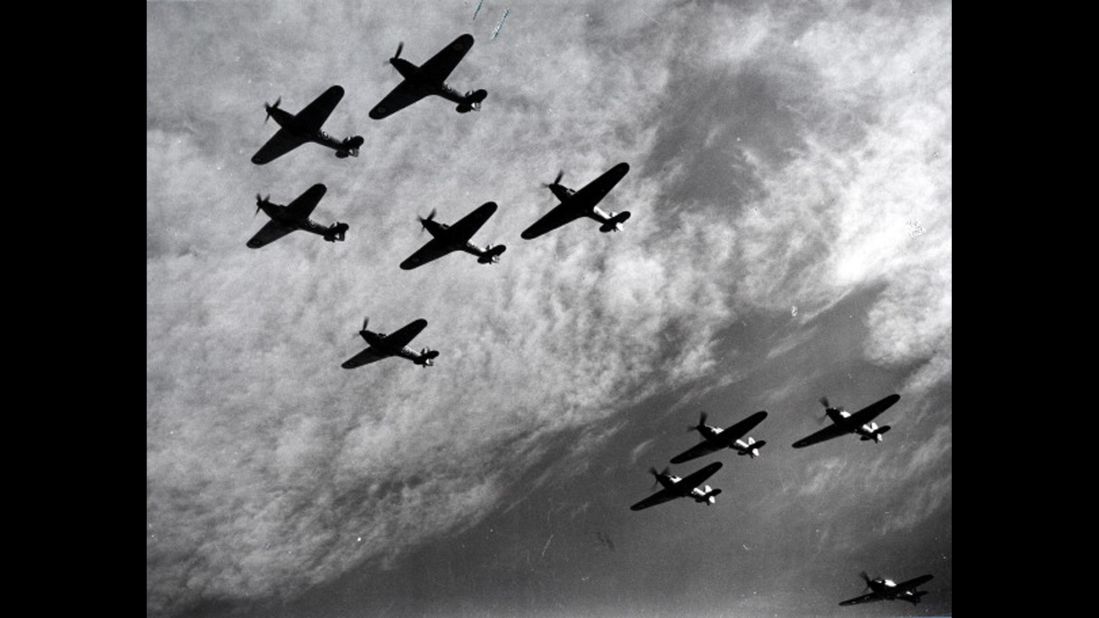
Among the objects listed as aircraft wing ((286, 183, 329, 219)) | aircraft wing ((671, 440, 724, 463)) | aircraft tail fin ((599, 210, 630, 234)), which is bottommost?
aircraft wing ((671, 440, 724, 463))

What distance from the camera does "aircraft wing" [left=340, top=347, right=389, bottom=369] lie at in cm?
3981

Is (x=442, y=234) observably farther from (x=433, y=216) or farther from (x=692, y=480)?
(x=692, y=480)

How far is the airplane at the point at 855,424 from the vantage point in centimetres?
3944

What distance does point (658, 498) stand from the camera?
4891 cm

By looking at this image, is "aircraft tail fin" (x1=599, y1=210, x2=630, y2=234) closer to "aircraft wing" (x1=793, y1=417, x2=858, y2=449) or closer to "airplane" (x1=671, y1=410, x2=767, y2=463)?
"airplane" (x1=671, y1=410, x2=767, y2=463)

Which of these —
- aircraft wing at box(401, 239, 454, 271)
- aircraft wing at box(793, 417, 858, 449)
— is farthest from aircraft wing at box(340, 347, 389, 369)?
aircraft wing at box(793, 417, 858, 449)

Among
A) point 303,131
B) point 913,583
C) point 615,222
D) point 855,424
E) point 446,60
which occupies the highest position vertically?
point 303,131

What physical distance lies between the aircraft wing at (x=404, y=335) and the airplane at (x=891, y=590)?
131ft

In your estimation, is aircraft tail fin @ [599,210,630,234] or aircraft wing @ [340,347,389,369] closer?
aircraft tail fin @ [599,210,630,234]

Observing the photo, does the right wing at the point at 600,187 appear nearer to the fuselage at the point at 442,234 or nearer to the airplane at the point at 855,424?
the fuselage at the point at 442,234

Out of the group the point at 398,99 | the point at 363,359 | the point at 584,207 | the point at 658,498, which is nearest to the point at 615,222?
the point at 584,207

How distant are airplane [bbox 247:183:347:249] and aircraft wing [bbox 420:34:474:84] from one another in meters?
7.68

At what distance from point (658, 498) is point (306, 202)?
31811 millimetres

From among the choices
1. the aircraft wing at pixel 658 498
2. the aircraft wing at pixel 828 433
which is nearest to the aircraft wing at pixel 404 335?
the aircraft wing at pixel 658 498
